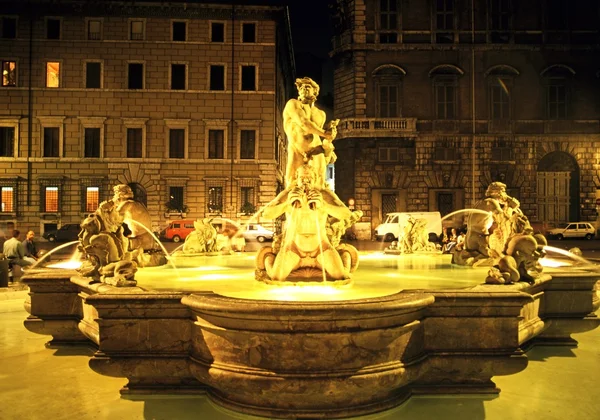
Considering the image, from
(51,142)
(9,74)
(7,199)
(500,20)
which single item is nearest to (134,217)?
(51,142)

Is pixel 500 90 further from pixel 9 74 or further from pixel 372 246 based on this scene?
pixel 9 74

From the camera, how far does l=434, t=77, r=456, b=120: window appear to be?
33938mm

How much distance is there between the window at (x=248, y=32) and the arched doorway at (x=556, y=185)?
18.7 metres

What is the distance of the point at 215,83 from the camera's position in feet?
115

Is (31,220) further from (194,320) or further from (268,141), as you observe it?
(194,320)

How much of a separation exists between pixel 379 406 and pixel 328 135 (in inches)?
155

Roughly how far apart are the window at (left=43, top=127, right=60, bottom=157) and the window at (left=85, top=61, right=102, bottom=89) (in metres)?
3.29

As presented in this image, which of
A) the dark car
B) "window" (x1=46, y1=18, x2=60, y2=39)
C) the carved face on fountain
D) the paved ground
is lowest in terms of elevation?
the paved ground

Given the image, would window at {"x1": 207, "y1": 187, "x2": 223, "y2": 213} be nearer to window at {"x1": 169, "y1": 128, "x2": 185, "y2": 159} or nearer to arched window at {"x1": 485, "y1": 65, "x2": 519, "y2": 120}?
window at {"x1": 169, "y1": 128, "x2": 185, "y2": 159}

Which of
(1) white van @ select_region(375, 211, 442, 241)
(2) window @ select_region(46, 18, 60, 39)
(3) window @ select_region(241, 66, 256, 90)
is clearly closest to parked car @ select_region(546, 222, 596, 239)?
(1) white van @ select_region(375, 211, 442, 241)

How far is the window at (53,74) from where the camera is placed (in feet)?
113

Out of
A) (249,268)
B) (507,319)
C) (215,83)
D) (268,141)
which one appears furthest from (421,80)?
(507,319)

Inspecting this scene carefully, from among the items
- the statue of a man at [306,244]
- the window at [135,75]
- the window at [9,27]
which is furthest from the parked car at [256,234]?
the statue of a man at [306,244]

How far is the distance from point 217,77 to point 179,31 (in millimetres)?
3526
